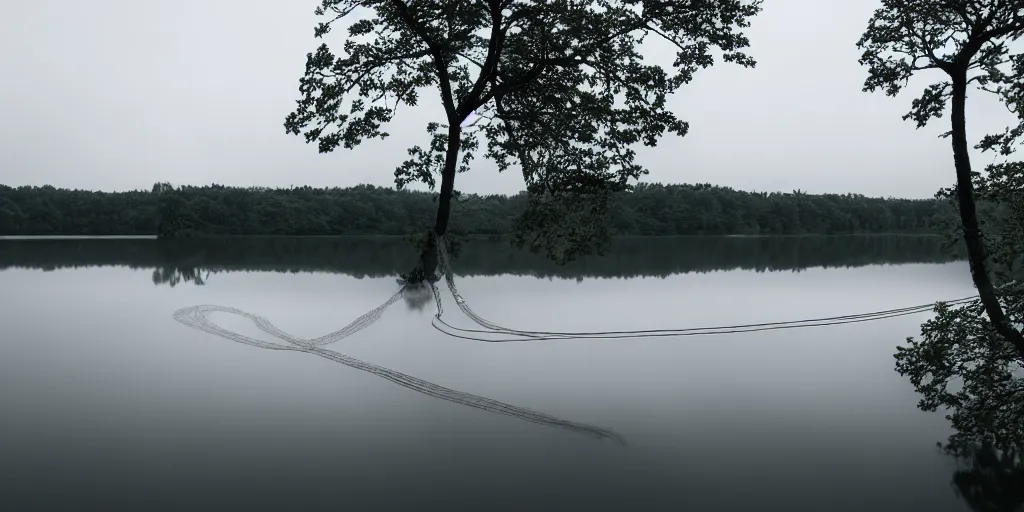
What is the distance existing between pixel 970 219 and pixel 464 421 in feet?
16.8

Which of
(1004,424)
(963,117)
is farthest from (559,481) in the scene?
(963,117)

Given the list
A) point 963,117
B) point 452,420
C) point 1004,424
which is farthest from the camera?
point 452,420

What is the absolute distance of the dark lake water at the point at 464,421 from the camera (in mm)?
5516

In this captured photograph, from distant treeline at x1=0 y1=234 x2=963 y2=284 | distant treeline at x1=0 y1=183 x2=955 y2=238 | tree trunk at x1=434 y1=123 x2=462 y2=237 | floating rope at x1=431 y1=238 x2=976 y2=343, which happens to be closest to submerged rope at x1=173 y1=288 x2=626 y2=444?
floating rope at x1=431 y1=238 x2=976 y2=343

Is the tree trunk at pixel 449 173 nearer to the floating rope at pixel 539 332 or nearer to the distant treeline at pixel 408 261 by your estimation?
the floating rope at pixel 539 332

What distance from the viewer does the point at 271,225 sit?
202 ft

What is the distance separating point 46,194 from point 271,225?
1977 centimetres

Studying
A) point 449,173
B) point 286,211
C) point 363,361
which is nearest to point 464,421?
point 363,361

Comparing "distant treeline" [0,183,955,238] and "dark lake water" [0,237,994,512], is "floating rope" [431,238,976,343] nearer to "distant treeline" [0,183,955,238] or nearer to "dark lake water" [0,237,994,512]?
"dark lake water" [0,237,994,512]

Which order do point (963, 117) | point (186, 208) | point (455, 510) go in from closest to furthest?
point (455, 510) < point (963, 117) < point (186, 208)

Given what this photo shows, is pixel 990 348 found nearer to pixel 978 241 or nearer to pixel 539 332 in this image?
pixel 978 241

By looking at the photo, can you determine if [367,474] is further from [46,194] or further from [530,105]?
[46,194]

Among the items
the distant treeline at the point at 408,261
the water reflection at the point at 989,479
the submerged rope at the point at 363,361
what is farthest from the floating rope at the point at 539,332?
the distant treeline at the point at 408,261

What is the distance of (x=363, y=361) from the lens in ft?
32.3
